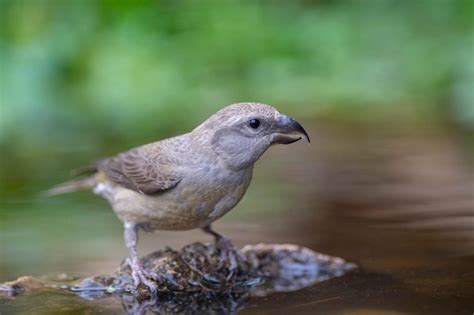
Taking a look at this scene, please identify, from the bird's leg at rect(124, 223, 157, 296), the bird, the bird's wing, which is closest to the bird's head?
the bird

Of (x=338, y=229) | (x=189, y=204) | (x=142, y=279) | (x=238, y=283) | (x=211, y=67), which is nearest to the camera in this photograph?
(x=142, y=279)

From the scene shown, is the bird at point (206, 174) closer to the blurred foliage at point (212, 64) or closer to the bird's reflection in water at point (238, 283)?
the bird's reflection in water at point (238, 283)

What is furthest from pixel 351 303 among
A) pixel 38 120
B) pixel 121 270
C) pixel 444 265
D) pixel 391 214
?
pixel 38 120

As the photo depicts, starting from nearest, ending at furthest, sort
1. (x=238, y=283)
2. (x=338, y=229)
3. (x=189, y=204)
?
(x=189, y=204), (x=238, y=283), (x=338, y=229)

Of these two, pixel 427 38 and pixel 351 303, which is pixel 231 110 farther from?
pixel 427 38

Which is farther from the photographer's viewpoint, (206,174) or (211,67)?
(211,67)

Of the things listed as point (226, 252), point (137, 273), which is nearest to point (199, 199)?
point (226, 252)

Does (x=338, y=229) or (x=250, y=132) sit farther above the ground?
(x=250, y=132)

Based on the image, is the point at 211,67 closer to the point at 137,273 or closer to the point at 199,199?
the point at 199,199
